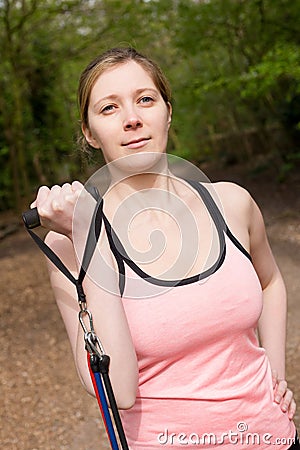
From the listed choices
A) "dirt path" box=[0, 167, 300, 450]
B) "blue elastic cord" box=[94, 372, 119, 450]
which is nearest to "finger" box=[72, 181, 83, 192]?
"blue elastic cord" box=[94, 372, 119, 450]

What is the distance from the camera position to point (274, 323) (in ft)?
5.74

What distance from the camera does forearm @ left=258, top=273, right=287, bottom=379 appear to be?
1.73 meters

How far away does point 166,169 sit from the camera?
1.56m

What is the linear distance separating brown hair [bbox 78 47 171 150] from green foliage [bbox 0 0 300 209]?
6.89 metres

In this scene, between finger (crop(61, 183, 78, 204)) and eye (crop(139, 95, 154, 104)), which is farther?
eye (crop(139, 95, 154, 104))

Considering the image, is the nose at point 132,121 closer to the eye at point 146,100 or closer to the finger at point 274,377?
the eye at point 146,100

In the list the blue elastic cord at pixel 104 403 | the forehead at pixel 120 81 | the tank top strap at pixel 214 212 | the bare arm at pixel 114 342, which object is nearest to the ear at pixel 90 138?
the forehead at pixel 120 81

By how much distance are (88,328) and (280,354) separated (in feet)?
2.25

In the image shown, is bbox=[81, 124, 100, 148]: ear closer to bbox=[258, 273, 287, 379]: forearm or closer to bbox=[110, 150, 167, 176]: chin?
bbox=[110, 150, 167, 176]: chin

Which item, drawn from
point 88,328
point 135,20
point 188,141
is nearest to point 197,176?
point 88,328

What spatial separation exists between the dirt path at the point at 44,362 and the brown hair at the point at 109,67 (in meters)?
3.02

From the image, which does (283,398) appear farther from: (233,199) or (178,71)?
(178,71)

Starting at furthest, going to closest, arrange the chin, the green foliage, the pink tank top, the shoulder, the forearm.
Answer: the green foliage, the forearm, the shoulder, the chin, the pink tank top

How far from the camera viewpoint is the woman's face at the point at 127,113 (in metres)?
1.45
